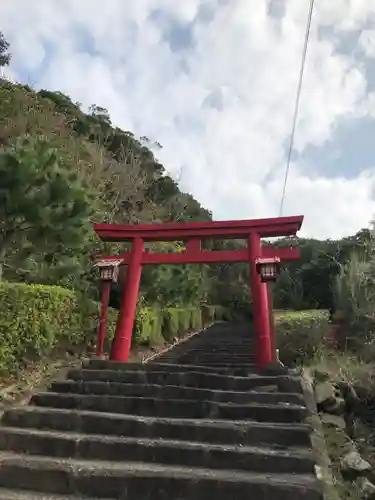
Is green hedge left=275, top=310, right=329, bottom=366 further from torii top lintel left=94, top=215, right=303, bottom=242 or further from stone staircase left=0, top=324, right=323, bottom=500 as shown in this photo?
stone staircase left=0, top=324, right=323, bottom=500

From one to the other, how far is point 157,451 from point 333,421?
8.60 feet

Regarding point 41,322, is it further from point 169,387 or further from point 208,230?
point 208,230

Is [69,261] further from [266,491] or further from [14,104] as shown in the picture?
[14,104]

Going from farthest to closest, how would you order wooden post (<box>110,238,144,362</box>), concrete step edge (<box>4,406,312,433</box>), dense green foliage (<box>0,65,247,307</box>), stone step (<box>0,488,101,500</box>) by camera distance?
wooden post (<box>110,238,144,362</box>) < dense green foliage (<box>0,65,247,307</box>) < concrete step edge (<box>4,406,312,433</box>) < stone step (<box>0,488,101,500</box>)

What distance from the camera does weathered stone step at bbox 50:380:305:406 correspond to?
5.90 metres

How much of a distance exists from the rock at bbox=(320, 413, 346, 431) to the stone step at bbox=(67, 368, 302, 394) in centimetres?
49

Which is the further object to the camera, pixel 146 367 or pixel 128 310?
pixel 128 310

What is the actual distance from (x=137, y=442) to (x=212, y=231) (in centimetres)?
533

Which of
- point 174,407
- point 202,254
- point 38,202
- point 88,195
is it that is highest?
point 88,195

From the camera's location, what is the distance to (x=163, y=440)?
16.6 feet

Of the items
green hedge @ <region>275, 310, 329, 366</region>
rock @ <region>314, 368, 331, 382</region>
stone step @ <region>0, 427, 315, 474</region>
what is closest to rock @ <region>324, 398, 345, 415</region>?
rock @ <region>314, 368, 331, 382</region>

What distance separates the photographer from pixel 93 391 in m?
6.51

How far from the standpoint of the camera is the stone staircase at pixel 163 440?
4.28 meters

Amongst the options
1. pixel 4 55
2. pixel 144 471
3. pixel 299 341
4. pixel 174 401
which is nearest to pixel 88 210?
pixel 174 401
